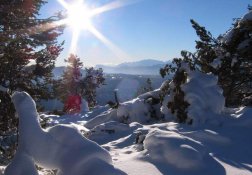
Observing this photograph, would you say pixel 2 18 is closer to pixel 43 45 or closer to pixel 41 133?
pixel 43 45

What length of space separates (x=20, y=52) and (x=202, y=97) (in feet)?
15.7

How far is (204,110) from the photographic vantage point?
364 inches

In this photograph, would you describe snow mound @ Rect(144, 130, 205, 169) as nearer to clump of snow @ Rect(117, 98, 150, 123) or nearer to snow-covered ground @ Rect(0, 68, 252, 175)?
snow-covered ground @ Rect(0, 68, 252, 175)

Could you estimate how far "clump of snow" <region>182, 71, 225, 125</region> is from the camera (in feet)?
29.9

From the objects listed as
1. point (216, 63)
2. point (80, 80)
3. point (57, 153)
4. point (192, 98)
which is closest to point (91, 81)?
point (80, 80)

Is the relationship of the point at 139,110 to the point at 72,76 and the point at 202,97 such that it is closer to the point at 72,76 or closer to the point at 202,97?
the point at 202,97

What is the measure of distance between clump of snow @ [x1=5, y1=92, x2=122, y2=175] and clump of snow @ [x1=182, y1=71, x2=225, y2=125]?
477 centimetres

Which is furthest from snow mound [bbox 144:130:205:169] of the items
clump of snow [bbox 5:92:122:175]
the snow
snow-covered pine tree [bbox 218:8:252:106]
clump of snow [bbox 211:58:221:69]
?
snow-covered pine tree [bbox 218:8:252:106]

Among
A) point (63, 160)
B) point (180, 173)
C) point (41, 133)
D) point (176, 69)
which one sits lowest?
point (180, 173)

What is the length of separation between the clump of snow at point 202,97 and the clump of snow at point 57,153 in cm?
477

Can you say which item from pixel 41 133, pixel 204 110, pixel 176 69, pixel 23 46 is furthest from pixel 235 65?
pixel 41 133

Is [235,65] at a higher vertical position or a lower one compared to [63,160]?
higher

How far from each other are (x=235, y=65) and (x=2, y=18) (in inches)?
292

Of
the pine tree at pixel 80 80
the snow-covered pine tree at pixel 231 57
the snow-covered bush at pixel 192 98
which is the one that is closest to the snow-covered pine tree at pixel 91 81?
the pine tree at pixel 80 80
